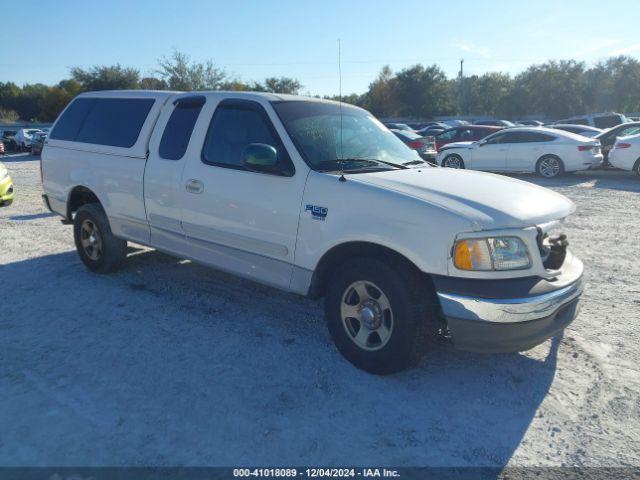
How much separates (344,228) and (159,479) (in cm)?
191

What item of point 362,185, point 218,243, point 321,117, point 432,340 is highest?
point 321,117

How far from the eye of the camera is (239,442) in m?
2.89

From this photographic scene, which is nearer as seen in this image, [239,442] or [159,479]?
[159,479]

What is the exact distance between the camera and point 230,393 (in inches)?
134

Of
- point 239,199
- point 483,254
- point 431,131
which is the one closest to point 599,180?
point 483,254

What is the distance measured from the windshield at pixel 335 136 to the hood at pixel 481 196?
358 millimetres

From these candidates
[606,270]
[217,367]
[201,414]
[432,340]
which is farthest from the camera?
[606,270]

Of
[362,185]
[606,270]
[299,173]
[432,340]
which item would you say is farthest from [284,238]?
[606,270]

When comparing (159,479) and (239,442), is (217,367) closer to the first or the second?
(239,442)

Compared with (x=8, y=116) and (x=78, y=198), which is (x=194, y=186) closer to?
(x=78, y=198)

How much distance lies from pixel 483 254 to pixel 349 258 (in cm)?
97

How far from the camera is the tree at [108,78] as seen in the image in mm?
47375

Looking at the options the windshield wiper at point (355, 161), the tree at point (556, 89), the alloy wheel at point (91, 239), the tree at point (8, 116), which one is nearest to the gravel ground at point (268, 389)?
the alloy wheel at point (91, 239)

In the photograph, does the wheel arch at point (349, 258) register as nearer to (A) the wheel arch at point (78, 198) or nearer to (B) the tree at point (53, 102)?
(A) the wheel arch at point (78, 198)
